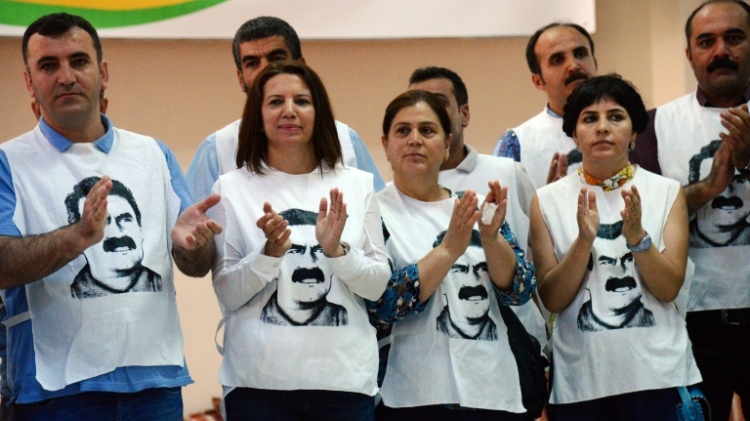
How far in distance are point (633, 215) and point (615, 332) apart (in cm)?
35

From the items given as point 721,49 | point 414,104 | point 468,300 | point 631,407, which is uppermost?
point 721,49

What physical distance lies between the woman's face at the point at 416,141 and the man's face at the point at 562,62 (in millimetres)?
935

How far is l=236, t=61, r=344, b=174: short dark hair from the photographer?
8.47ft

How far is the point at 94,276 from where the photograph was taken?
2.32 metres

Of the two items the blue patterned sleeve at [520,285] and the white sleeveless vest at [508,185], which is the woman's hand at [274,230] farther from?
the white sleeveless vest at [508,185]

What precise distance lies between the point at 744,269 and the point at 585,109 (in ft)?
2.56

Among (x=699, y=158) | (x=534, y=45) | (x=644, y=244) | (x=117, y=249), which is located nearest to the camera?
(x=117, y=249)

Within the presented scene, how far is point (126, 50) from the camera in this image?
14.4 ft

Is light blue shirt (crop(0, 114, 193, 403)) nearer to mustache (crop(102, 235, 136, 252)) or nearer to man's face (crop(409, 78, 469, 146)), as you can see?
mustache (crop(102, 235, 136, 252))

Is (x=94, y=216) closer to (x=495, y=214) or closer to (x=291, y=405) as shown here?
(x=291, y=405)

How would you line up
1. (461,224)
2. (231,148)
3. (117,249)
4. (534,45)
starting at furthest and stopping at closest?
1. (534,45)
2. (231,148)
3. (461,224)
4. (117,249)

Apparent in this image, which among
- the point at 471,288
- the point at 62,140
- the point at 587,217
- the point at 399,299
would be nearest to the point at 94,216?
the point at 62,140

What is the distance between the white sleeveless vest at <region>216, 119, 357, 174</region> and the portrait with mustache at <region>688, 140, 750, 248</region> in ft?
3.92

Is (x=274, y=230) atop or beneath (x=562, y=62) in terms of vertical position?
beneath
